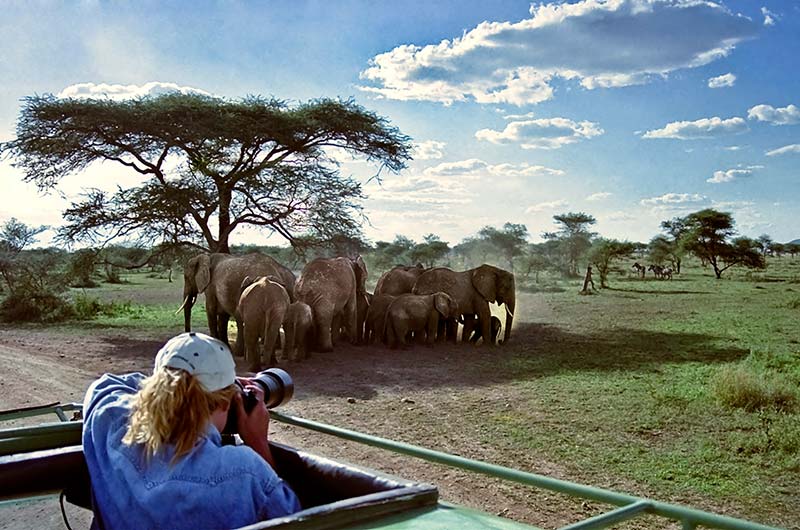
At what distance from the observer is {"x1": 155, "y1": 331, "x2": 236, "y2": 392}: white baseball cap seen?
1995 mm

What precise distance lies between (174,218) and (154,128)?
2.03m

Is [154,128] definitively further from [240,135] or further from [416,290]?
[416,290]

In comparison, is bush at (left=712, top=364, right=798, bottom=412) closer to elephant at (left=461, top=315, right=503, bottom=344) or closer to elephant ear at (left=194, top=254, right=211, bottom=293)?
elephant at (left=461, top=315, right=503, bottom=344)

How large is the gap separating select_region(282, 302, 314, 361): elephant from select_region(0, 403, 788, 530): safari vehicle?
301 inches

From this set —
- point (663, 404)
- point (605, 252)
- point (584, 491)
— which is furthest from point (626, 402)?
point (605, 252)

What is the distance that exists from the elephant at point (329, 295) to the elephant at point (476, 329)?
6.92 feet

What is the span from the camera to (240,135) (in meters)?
17.3

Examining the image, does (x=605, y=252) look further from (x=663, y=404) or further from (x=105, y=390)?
(x=105, y=390)

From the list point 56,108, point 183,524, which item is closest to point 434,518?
point 183,524

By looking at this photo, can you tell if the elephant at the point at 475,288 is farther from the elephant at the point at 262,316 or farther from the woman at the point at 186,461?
the woman at the point at 186,461

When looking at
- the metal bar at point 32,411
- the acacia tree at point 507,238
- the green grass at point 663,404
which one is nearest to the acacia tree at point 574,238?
the acacia tree at point 507,238

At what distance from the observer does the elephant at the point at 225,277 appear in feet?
41.0

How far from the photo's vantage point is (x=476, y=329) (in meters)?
14.0

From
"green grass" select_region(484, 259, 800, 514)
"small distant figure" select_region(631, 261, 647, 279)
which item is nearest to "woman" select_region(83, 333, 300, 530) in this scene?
"green grass" select_region(484, 259, 800, 514)
